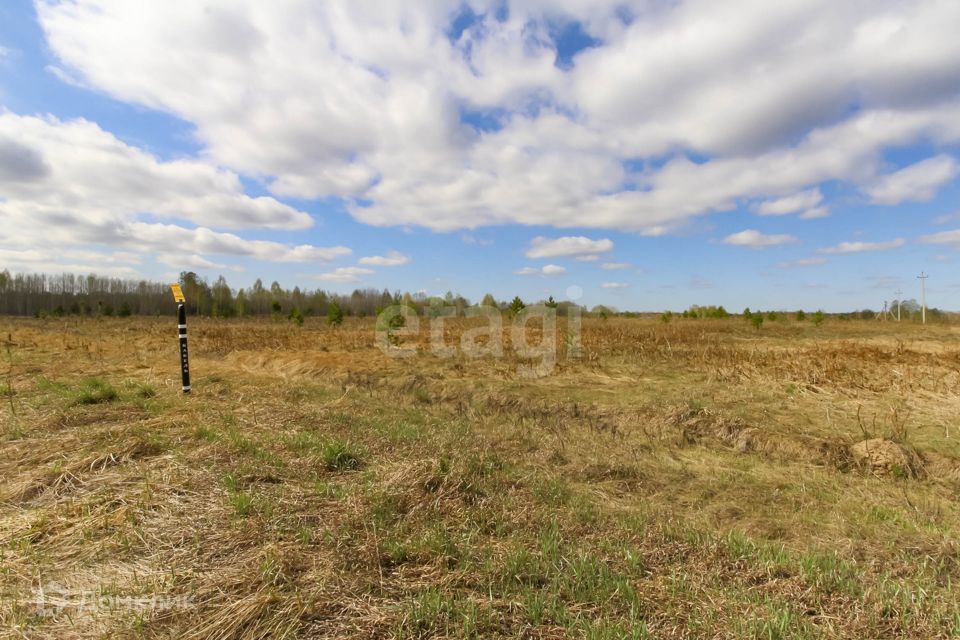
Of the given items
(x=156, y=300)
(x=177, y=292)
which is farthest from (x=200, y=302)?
(x=177, y=292)

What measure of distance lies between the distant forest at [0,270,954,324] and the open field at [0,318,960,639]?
98.7 ft

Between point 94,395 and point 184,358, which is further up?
point 184,358

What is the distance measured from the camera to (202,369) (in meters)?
11.2

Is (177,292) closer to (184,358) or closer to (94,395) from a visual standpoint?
(184,358)

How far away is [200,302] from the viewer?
55.6m

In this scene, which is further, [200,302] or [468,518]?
[200,302]

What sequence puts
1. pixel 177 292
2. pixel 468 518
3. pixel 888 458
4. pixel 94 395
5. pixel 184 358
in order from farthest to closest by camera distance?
pixel 177 292
pixel 184 358
pixel 94 395
pixel 888 458
pixel 468 518

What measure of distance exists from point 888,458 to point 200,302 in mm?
64306

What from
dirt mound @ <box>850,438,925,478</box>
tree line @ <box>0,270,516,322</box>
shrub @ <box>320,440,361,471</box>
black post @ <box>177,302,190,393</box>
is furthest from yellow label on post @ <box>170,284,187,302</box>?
tree line @ <box>0,270,516,322</box>

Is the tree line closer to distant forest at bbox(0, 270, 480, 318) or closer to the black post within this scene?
distant forest at bbox(0, 270, 480, 318)

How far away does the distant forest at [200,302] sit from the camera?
4800 centimetres

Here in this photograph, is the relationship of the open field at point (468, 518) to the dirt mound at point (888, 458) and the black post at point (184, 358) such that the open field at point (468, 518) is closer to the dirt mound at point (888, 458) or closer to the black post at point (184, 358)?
the dirt mound at point (888, 458)

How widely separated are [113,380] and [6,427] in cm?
421

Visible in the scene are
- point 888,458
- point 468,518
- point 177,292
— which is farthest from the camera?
point 177,292
